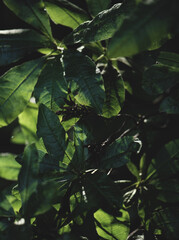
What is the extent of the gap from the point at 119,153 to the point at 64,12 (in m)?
0.64

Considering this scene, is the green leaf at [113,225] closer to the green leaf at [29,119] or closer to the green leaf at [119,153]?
the green leaf at [119,153]

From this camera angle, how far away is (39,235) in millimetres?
891

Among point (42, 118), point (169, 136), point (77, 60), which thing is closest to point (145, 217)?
point (169, 136)

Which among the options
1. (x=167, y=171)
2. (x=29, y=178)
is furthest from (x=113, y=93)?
(x=29, y=178)

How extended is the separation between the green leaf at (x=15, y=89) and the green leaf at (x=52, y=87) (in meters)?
0.03

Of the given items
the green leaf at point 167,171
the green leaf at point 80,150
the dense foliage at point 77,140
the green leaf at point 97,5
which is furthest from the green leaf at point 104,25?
the green leaf at point 167,171

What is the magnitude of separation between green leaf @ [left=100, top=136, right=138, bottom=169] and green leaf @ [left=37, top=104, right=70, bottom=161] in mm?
167

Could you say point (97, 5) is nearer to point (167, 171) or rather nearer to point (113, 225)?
point (167, 171)

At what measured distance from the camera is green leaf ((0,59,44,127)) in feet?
2.86

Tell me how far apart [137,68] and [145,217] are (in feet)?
2.35

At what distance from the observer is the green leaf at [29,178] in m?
0.70

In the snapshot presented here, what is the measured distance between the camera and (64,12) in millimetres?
969

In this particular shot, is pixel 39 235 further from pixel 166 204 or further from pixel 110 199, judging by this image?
pixel 166 204

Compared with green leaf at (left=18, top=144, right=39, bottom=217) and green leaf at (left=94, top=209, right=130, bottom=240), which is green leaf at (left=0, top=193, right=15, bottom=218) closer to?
green leaf at (left=18, top=144, right=39, bottom=217)
